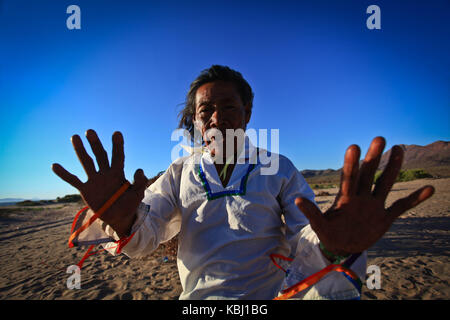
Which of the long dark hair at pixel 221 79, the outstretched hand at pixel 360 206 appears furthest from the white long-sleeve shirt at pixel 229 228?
the long dark hair at pixel 221 79

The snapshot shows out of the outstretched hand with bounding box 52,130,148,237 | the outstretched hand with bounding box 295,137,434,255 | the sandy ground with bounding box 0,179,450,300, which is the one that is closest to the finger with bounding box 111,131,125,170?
the outstretched hand with bounding box 52,130,148,237

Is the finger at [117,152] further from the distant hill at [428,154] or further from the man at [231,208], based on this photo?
the distant hill at [428,154]

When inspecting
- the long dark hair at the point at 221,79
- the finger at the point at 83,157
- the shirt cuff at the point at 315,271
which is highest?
the long dark hair at the point at 221,79

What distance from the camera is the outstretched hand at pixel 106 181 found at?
3.91ft

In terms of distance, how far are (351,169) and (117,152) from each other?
1.27 m

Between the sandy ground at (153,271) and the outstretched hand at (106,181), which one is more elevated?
the outstretched hand at (106,181)

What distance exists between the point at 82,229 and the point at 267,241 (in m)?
1.23

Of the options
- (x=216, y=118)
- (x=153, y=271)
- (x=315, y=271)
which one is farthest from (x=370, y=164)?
(x=153, y=271)

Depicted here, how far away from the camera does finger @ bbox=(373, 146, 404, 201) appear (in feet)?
3.29

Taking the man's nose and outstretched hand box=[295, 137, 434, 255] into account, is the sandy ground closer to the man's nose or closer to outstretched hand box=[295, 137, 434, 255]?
the man's nose

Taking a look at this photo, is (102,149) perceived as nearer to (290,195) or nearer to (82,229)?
(82,229)

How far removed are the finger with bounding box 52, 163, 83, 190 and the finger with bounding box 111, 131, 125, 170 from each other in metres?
0.19

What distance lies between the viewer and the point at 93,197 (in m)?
1.20
